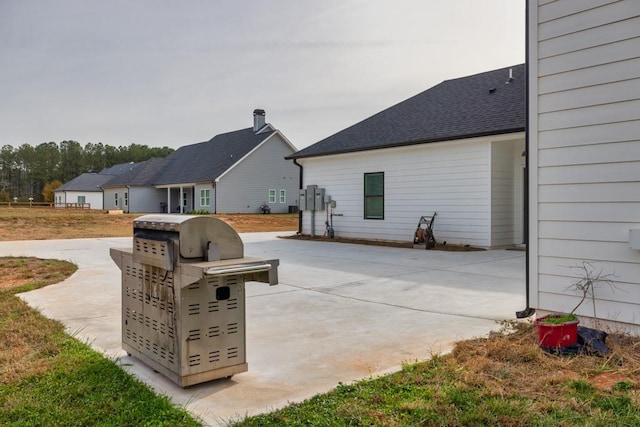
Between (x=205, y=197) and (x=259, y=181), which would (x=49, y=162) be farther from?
(x=259, y=181)

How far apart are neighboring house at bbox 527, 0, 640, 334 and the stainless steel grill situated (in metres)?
2.51

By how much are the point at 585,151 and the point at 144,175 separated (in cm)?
3317

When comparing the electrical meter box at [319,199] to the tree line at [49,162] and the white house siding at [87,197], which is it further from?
the tree line at [49,162]

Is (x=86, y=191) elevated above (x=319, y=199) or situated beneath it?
elevated above

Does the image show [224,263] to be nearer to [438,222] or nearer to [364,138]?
[438,222]

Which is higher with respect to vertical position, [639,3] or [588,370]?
[639,3]

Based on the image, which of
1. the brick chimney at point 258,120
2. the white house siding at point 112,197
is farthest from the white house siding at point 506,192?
the white house siding at point 112,197

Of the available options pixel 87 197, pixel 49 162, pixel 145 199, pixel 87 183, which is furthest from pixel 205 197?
pixel 49 162

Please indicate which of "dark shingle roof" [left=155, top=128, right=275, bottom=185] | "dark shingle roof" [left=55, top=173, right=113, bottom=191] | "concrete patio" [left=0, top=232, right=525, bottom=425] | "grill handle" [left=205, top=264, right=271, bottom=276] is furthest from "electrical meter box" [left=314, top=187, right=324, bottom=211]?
"dark shingle roof" [left=55, top=173, right=113, bottom=191]

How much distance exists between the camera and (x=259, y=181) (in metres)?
27.2

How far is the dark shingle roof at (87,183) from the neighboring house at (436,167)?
124 feet

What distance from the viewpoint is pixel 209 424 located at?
84.8 inches

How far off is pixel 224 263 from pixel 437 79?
46.6 ft

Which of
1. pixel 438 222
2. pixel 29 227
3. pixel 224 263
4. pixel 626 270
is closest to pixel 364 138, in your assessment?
pixel 438 222
